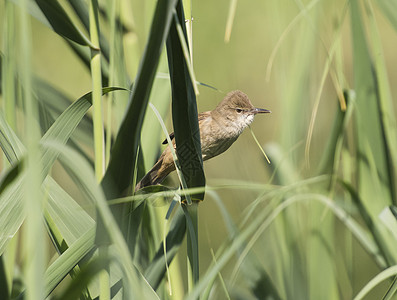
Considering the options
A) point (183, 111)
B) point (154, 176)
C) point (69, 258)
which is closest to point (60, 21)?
point (183, 111)

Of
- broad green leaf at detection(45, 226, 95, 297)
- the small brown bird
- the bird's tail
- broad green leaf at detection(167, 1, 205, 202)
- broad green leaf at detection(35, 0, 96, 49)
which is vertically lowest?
the bird's tail

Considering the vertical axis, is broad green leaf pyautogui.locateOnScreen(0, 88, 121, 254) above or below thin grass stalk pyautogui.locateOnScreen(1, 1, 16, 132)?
below

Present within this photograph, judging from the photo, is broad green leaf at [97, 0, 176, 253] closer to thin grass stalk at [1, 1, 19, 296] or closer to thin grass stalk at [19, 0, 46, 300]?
thin grass stalk at [19, 0, 46, 300]

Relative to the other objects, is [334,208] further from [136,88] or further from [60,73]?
[60,73]

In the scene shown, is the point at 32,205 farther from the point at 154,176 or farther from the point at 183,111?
the point at 154,176

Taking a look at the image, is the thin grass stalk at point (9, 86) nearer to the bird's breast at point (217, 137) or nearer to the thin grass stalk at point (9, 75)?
the thin grass stalk at point (9, 75)

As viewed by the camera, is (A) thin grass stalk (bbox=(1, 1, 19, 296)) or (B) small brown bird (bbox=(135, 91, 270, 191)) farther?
(B) small brown bird (bbox=(135, 91, 270, 191))

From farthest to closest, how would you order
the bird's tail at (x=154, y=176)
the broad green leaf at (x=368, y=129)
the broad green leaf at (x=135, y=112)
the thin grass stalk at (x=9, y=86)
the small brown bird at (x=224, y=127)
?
the small brown bird at (x=224, y=127) < the bird's tail at (x=154, y=176) < the broad green leaf at (x=368, y=129) < the thin grass stalk at (x=9, y=86) < the broad green leaf at (x=135, y=112)

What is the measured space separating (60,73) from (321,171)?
211 cm

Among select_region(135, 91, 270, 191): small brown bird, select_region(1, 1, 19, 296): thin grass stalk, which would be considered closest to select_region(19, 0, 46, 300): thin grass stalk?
select_region(1, 1, 19, 296): thin grass stalk

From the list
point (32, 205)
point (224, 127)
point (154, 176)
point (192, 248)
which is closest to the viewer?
point (32, 205)

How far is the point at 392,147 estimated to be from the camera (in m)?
1.00

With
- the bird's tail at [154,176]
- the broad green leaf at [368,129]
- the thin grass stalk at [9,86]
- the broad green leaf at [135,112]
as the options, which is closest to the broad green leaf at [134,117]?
the broad green leaf at [135,112]

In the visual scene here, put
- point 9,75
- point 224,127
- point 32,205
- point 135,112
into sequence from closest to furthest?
point 32,205 < point 135,112 < point 9,75 < point 224,127
